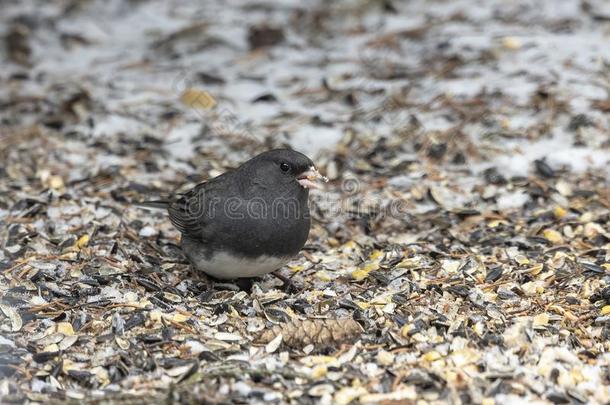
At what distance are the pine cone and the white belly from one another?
0.36 m

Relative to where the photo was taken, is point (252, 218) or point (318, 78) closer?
point (252, 218)

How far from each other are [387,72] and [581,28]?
152 cm

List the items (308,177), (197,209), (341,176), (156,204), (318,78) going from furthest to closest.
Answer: (318,78)
(341,176)
(156,204)
(197,209)
(308,177)

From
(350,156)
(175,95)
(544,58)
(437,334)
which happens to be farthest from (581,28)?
(437,334)

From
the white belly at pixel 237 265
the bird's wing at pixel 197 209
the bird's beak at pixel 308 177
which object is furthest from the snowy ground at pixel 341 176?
the bird's beak at pixel 308 177

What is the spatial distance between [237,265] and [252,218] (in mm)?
213

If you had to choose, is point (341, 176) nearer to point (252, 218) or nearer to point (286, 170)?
point (286, 170)

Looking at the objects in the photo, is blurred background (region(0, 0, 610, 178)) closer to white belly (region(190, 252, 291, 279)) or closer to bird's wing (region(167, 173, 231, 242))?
bird's wing (region(167, 173, 231, 242))

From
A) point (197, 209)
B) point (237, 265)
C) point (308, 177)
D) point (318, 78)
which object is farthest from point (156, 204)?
point (318, 78)

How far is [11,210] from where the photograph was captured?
4.19m

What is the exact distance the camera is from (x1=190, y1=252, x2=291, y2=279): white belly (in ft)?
11.3

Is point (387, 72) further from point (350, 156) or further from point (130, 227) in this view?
point (130, 227)

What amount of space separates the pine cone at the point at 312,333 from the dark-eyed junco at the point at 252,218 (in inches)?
15.4

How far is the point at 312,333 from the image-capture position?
3.13 metres
